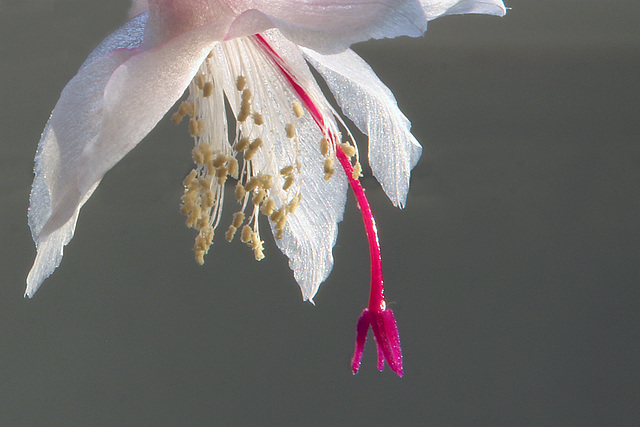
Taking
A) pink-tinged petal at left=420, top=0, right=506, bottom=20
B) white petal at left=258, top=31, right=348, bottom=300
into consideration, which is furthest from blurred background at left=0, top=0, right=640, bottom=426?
pink-tinged petal at left=420, top=0, right=506, bottom=20

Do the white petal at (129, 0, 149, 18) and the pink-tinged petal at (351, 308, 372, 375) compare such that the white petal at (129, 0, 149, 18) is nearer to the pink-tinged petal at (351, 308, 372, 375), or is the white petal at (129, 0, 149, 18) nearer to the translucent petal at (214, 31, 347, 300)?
the translucent petal at (214, 31, 347, 300)

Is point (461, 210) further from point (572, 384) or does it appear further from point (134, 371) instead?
point (134, 371)

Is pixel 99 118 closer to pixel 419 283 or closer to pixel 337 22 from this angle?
pixel 337 22

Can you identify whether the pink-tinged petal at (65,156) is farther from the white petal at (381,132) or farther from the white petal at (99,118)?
the white petal at (381,132)

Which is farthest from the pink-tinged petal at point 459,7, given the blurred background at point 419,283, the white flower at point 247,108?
the blurred background at point 419,283

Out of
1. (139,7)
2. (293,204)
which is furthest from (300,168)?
(139,7)

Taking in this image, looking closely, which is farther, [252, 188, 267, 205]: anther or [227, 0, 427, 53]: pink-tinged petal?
[252, 188, 267, 205]: anther

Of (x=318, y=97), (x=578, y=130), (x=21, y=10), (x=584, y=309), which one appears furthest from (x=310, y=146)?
(x=584, y=309)
